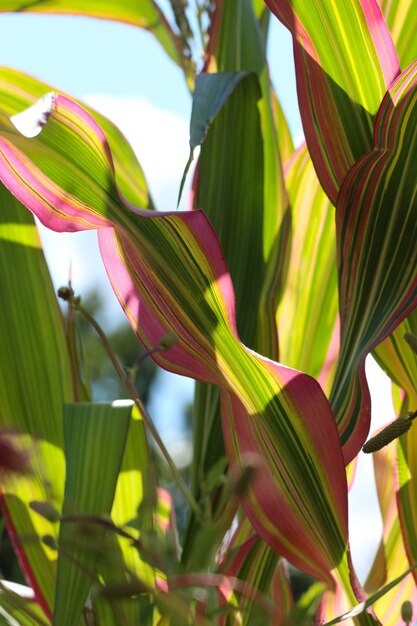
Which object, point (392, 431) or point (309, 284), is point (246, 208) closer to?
point (309, 284)

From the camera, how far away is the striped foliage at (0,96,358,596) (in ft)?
1.36

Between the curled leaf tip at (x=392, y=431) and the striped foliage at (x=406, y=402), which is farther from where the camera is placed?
the striped foliage at (x=406, y=402)

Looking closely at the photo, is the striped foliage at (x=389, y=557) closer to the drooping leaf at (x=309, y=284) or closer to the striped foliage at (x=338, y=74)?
the drooping leaf at (x=309, y=284)

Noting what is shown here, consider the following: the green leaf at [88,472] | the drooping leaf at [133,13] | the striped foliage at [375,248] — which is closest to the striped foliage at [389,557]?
the striped foliage at [375,248]

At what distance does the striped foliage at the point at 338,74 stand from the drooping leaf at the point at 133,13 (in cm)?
28

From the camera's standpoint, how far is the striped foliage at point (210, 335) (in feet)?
1.36

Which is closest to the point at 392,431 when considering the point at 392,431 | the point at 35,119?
the point at 392,431

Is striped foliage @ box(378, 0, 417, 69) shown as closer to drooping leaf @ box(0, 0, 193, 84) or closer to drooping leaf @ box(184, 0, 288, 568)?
drooping leaf @ box(184, 0, 288, 568)

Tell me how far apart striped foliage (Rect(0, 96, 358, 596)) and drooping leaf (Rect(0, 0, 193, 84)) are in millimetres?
363

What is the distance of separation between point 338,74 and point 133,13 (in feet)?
1.29

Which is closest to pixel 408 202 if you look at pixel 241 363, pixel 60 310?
pixel 241 363

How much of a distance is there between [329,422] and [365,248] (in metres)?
0.11

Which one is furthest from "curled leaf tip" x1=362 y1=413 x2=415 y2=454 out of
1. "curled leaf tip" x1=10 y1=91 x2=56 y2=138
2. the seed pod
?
"curled leaf tip" x1=10 y1=91 x2=56 y2=138

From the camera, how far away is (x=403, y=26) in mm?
561
